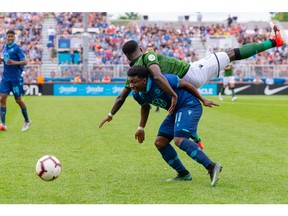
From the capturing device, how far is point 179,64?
8594 mm

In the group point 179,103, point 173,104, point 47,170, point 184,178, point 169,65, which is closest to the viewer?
point 47,170

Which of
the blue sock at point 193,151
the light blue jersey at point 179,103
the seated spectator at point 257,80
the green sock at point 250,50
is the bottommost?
the seated spectator at point 257,80

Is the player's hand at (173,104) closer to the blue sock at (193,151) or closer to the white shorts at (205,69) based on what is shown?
the blue sock at (193,151)

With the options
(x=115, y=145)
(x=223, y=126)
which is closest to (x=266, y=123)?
(x=223, y=126)

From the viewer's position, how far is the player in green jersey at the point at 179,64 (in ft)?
26.5

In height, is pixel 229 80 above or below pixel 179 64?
below

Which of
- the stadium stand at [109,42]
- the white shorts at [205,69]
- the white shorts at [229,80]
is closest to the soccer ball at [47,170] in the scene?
the white shorts at [205,69]

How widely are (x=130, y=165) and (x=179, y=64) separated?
7.49ft

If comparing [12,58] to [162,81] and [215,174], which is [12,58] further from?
[215,174]

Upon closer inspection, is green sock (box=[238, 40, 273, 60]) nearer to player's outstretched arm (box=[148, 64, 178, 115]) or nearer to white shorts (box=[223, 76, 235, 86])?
player's outstretched arm (box=[148, 64, 178, 115])

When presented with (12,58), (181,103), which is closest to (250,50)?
(181,103)

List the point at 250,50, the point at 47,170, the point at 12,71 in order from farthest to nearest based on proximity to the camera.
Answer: the point at 12,71
the point at 250,50
the point at 47,170

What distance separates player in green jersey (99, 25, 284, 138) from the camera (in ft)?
26.5

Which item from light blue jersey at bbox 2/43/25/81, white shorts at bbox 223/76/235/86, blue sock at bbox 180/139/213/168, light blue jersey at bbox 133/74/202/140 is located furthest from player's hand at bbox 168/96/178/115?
white shorts at bbox 223/76/235/86
